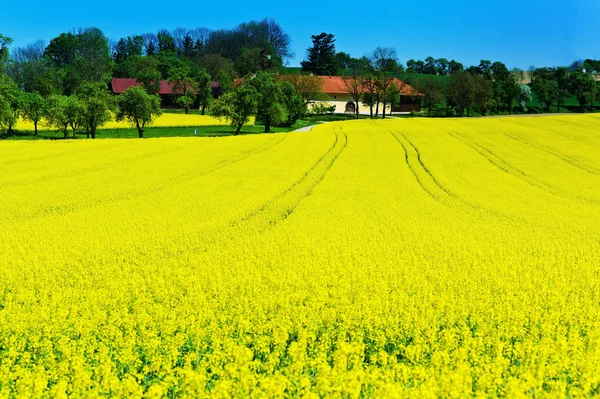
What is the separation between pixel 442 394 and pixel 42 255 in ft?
31.2

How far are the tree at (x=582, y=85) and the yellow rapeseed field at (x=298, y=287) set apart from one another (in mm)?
104523

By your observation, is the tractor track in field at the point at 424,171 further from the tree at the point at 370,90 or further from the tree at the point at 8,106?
the tree at the point at 370,90

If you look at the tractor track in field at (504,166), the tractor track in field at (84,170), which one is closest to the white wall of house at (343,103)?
the tractor track in field at (504,166)

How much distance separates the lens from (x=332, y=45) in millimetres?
143875

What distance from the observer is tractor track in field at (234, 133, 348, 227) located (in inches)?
650

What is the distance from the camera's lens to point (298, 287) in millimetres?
10125

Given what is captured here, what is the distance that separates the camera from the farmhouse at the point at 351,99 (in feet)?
377

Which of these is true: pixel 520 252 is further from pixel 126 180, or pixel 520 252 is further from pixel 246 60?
pixel 246 60

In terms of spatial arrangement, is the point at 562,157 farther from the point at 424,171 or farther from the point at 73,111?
the point at 73,111

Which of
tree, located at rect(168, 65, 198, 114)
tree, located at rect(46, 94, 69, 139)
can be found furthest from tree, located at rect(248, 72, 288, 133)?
tree, located at rect(168, 65, 198, 114)

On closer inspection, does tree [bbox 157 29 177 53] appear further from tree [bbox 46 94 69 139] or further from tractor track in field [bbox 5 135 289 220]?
tractor track in field [bbox 5 135 289 220]

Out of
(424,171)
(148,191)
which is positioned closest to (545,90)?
(424,171)

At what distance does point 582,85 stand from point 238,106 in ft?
289

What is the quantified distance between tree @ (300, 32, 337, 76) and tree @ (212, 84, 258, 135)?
81.9 metres
